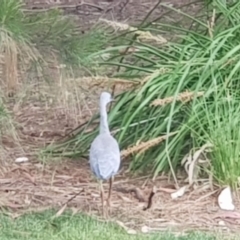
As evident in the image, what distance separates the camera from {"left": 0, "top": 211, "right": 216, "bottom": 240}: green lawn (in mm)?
A: 4734

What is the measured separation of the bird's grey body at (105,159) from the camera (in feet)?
15.5

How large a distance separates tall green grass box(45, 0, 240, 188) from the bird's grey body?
70 cm

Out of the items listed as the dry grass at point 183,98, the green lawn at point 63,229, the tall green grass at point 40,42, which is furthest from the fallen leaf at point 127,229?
the tall green grass at point 40,42

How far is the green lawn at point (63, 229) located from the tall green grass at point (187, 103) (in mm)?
809

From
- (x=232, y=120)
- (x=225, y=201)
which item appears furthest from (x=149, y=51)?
(x=225, y=201)

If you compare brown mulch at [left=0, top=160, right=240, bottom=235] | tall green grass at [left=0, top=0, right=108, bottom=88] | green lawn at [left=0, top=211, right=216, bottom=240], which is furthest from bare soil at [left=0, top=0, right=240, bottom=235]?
tall green grass at [left=0, top=0, right=108, bottom=88]

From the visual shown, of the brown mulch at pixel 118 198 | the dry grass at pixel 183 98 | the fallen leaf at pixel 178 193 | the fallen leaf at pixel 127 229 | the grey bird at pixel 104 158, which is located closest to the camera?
the grey bird at pixel 104 158

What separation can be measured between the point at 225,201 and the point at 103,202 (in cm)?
72

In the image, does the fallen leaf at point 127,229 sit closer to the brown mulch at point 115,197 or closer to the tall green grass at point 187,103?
the brown mulch at point 115,197

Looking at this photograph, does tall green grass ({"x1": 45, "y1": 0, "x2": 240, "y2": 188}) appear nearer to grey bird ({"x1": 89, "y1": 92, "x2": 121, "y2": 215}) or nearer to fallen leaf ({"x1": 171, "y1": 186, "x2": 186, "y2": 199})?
fallen leaf ({"x1": 171, "y1": 186, "x2": 186, "y2": 199})

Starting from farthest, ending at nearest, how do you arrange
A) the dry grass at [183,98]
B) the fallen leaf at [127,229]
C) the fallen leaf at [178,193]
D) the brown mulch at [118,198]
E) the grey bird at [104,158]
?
the fallen leaf at [178,193] → the dry grass at [183,98] → the brown mulch at [118,198] → the fallen leaf at [127,229] → the grey bird at [104,158]

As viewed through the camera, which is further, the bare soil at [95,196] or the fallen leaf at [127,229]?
the bare soil at [95,196]

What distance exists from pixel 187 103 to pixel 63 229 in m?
1.39

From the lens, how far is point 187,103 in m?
5.80
